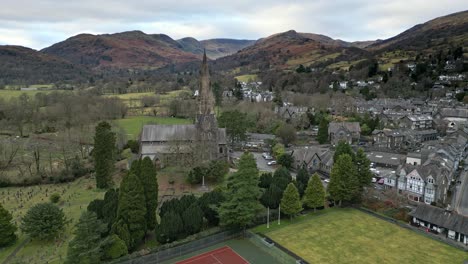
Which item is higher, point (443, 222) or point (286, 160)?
point (286, 160)

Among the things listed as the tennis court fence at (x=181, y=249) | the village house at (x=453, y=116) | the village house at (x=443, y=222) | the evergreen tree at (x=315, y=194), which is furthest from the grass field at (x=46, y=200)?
the village house at (x=453, y=116)

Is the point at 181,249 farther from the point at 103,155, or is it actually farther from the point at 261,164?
the point at 261,164

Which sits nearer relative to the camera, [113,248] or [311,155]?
[113,248]

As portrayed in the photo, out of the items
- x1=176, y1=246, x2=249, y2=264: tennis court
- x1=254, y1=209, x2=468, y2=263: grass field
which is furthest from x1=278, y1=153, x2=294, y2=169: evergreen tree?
x1=176, y1=246, x2=249, y2=264: tennis court

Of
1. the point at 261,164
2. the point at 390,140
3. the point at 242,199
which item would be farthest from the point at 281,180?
the point at 390,140

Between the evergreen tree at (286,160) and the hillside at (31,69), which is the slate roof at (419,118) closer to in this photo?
the evergreen tree at (286,160)

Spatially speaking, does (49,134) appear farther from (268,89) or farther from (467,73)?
(467,73)
